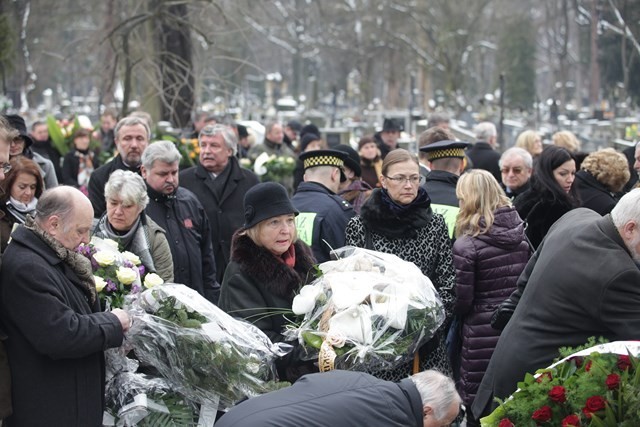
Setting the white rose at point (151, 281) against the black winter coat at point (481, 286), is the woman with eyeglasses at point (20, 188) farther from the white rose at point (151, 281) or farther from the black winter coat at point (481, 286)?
the black winter coat at point (481, 286)

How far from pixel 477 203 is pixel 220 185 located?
9.20 ft

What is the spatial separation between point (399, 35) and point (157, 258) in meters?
49.2

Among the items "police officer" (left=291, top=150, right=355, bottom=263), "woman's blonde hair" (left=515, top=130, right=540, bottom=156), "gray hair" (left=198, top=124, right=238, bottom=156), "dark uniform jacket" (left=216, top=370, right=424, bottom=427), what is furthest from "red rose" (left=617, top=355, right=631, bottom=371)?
"woman's blonde hair" (left=515, top=130, right=540, bottom=156)

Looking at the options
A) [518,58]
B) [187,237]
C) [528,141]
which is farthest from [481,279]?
[518,58]

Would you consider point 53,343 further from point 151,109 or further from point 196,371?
point 151,109

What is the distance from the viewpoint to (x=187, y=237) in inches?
288

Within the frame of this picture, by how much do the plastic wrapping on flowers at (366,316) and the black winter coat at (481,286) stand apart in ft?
3.66

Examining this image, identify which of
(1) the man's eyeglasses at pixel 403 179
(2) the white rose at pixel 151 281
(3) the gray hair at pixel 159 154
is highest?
(3) the gray hair at pixel 159 154

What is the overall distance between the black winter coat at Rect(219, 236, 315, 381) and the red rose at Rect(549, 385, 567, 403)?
1.73m

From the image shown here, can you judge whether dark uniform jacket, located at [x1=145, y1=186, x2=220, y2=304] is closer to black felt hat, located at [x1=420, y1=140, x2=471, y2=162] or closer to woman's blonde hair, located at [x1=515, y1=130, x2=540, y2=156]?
black felt hat, located at [x1=420, y1=140, x2=471, y2=162]

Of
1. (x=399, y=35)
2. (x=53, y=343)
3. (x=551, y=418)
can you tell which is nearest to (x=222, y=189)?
(x=53, y=343)

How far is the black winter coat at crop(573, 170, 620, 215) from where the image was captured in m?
8.45

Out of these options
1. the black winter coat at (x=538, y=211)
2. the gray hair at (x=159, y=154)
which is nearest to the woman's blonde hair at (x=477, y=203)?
the black winter coat at (x=538, y=211)

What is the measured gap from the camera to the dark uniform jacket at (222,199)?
8664 millimetres
